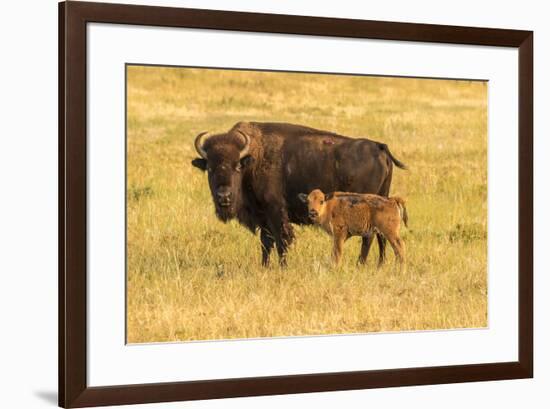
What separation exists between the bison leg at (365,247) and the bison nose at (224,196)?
92 cm

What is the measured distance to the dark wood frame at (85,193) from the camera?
6.57 metres

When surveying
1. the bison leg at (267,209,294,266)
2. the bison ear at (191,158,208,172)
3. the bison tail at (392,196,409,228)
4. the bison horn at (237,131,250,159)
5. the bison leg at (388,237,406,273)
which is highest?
the bison horn at (237,131,250,159)

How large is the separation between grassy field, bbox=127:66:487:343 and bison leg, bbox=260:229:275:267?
5 cm

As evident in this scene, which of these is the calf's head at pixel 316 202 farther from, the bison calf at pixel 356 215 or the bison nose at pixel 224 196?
the bison nose at pixel 224 196

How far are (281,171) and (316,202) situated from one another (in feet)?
1.00

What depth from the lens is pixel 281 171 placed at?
7422mm

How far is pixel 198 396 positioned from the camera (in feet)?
22.5

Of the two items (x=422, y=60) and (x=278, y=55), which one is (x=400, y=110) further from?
(x=278, y=55)

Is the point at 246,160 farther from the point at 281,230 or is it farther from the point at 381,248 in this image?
the point at 381,248

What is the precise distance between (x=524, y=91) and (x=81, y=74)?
9.88 ft

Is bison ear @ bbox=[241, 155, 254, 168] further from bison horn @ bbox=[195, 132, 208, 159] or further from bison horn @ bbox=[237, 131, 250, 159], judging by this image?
bison horn @ bbox=[195, 132, 208, 159]

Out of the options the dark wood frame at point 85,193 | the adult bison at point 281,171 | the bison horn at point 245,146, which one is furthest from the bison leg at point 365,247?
the bison horn at point 245,146

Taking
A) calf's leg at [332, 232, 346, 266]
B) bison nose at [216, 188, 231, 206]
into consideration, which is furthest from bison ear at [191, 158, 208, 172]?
calf's leg at [332, 232, 346, 266]

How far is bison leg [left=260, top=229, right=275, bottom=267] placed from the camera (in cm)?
717
